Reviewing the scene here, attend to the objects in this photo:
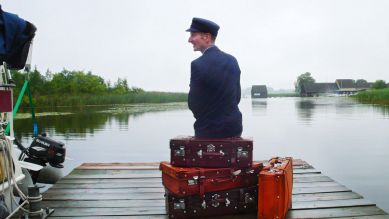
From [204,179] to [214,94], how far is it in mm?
748

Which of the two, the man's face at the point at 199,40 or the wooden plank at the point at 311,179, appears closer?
the man's face at the point at 199,40

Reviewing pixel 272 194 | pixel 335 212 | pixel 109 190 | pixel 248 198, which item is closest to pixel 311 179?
pixel 335 212

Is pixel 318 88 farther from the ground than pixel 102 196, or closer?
farther from the ground

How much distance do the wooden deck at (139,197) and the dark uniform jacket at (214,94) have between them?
0.79m

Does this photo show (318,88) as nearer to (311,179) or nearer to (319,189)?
(311,179)

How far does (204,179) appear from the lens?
3506mm

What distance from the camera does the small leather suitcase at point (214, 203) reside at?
3.57m

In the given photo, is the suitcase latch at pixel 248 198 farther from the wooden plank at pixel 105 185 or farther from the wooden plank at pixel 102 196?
the wooden plank at pixel 105 185

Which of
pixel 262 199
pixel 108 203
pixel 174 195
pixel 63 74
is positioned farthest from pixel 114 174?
pixel 63 74

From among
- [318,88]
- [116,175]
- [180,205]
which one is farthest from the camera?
[318,88]

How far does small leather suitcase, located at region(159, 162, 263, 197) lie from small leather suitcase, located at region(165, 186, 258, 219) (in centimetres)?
6

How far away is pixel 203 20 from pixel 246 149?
120 centimetres

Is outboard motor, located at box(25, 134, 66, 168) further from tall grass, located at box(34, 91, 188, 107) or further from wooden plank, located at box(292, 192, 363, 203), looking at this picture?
tall grass, located at box(34, 91, 188, 107)

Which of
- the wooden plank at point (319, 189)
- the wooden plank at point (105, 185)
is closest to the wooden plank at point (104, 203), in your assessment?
the wooden plank at point (105, 185)
